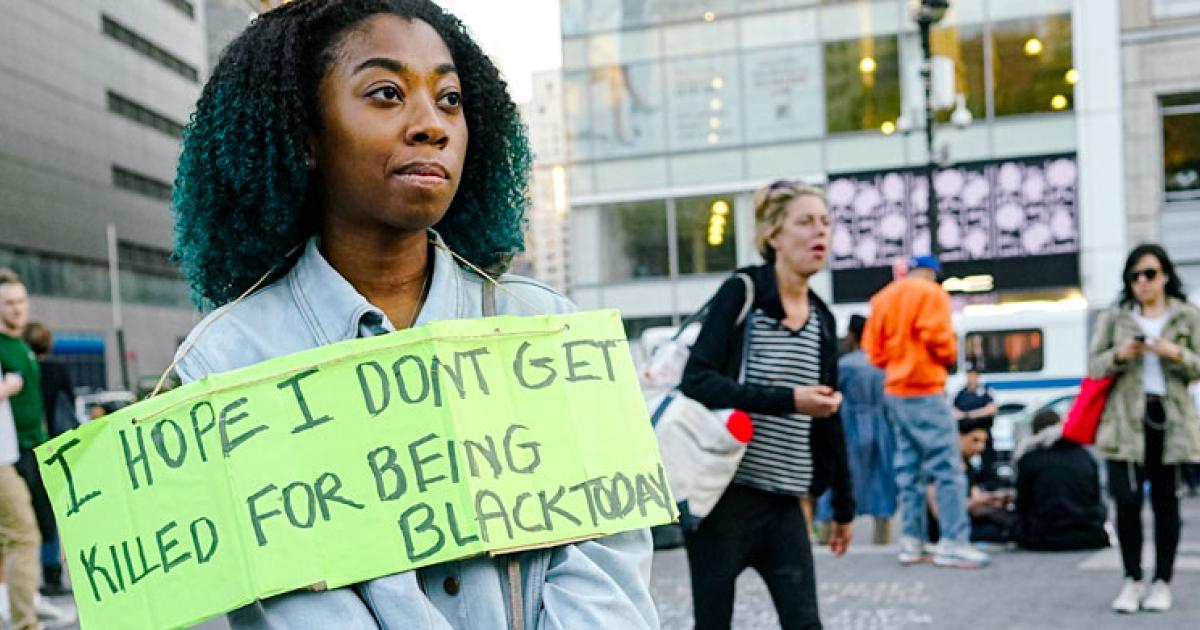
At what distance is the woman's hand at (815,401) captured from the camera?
14.1ft

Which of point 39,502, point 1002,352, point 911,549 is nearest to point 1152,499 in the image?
point 911,549

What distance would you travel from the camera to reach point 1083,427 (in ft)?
23.1

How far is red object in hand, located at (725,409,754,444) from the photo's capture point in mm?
4469

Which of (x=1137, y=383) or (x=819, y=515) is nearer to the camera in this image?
(x=1137, y=383)

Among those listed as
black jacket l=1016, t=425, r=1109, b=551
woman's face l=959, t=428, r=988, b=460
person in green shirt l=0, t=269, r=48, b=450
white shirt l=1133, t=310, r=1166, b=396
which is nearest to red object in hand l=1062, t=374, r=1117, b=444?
white shirt l=1133, t=310, r=1166, b=396

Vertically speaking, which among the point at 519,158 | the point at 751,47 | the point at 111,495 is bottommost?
the point at 111,495

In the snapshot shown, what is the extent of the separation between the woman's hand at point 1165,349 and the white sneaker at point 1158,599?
1.24 metres

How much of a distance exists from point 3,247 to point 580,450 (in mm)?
52047

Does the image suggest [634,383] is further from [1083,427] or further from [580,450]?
[1083,427]

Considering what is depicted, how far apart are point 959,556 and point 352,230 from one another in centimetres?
746

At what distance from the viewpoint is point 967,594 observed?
757cm

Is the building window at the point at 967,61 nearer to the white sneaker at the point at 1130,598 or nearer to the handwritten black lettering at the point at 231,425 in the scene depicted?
the white sneaker at the point at 1130,598

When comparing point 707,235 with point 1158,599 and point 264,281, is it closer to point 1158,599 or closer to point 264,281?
point 1158,599

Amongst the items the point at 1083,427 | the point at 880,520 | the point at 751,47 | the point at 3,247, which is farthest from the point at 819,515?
the point at 3,247
